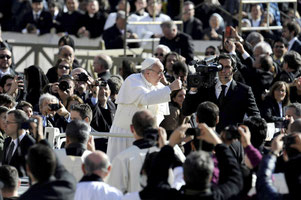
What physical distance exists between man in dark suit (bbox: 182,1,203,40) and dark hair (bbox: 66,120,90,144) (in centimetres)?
1208

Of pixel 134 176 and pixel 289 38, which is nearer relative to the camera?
pixel 134 176

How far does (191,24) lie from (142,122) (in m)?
12.4

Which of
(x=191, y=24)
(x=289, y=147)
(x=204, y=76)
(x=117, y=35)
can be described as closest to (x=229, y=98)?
(x=204, y=76)

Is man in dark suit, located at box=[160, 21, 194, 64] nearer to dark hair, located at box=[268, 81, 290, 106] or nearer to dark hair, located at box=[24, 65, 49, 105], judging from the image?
dark hair, located at box=[24, 65, 49, 105]

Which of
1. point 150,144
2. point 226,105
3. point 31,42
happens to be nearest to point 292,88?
point 226,105

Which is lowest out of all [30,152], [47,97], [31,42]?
[31,42]

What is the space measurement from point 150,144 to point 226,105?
10.8 ft

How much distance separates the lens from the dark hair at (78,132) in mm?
8898

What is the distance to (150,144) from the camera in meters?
8.64

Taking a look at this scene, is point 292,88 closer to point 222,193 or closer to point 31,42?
point 222,193

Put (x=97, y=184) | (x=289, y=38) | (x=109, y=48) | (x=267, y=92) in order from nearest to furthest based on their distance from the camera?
(x=97, y=184)
(x=267, y=92)
(x=289, y=38)
(x=109, y=48)

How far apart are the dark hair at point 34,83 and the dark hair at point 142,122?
5934 mm

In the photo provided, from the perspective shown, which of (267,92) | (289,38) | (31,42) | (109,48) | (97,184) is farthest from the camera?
(31,42)

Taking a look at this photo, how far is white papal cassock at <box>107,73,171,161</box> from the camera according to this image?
36.9ft
